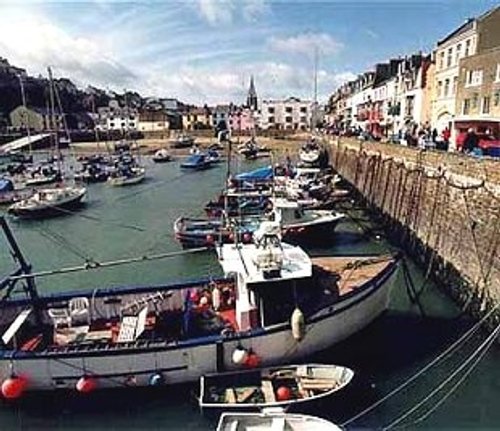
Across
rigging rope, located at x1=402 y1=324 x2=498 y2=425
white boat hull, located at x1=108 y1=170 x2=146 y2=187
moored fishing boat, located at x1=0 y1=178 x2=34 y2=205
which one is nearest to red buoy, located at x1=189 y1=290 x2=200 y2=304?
rigging rope, located at x1=402 y1=324 x2=498 y2=425

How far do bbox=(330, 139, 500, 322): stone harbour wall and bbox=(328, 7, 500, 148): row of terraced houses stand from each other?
6.65 meters

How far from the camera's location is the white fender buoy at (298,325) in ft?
41.1

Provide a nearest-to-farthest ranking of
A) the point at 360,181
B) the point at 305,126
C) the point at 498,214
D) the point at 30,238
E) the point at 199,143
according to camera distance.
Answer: the point at 498,214
the point at 30,238
the point at 360,181
the point at 199,143
the point at 305,126

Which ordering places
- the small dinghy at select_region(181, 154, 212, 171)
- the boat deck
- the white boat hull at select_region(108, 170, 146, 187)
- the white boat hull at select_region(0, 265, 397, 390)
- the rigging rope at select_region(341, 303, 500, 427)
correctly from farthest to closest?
the small dinghy at select_region(181, 154, 212, 171) → the white boat hull at select_region(108, 170, 146, 187) → the boat deck → the white boat hull at select_region(0, 265, 397, 390) → the rigging rope at select_region(341, 303, 500, 427)

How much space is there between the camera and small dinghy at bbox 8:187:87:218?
123 feet

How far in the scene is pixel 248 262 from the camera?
46.0 ft

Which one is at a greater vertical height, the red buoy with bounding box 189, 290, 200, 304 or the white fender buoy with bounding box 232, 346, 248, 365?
the red buoy with bounding box 189, 290, 200, 304

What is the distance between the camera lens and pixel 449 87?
41531 mm

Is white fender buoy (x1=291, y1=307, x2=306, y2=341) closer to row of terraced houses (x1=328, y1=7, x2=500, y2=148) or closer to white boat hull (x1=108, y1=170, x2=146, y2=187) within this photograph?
row of terraced houses (x1=328, y1=7, x2=500, y2=148)

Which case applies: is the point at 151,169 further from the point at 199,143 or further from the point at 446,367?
the point at 446,367

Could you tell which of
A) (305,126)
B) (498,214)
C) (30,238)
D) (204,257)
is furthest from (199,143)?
(498,214)

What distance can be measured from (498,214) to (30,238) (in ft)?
87.8

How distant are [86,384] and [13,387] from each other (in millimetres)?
1614

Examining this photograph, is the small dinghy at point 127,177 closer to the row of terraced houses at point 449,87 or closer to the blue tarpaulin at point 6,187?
the blue tarpaulin at point 6,187
